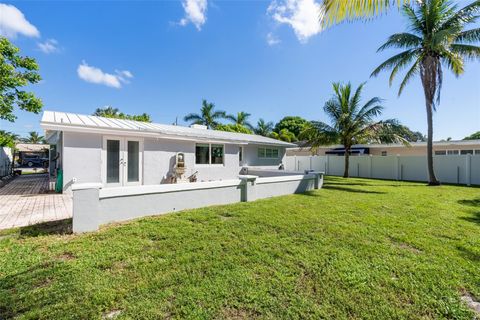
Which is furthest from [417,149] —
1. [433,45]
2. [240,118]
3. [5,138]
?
[5,138]

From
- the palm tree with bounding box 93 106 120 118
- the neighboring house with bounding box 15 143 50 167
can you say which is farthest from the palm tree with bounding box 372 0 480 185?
the neighboring house with bounding box 15 143 50 167

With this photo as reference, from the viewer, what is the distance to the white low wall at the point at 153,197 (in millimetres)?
4867

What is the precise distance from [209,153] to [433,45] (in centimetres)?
1389

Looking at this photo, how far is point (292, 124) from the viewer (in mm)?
45250

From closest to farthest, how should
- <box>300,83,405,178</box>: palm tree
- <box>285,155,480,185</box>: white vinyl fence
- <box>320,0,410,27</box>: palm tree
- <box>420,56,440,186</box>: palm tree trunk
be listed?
<box>320,0,410,27</box>: palm tree, <box>420,56,440,186</box>: palm tree trunk, <box>285,155,480,185</box>: white vinyl fence, <box>300,83,405,178</box>: palm tree

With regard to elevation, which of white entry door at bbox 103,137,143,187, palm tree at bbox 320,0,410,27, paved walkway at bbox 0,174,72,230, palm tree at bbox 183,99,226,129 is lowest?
paved walkway at bbox 0,174,72,230

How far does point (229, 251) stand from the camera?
4102 mm

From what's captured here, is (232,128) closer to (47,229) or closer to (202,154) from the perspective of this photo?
(202,154)

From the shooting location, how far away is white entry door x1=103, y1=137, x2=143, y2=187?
31.5 feet

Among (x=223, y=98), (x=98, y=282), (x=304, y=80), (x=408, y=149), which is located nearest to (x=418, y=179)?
(x=408, y=149)

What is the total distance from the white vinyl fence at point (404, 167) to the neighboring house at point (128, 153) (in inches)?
478

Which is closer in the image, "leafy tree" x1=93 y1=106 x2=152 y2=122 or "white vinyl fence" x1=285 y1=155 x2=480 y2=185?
"white vinyl fence" x1=285 y1=155 x2=480 y2=185

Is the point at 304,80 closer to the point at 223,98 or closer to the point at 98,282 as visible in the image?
the point at 223,98

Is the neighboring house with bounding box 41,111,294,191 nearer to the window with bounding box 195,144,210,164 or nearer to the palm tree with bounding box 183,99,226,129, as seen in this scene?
the window with bounding box 195,144,210,164
